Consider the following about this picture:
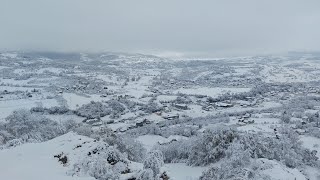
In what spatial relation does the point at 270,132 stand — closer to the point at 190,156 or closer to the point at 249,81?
the point at 190,156

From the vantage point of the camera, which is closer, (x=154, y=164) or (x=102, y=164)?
(x=154, y=164)

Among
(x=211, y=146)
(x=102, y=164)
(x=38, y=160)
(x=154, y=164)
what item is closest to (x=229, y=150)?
(x=211, y=146)

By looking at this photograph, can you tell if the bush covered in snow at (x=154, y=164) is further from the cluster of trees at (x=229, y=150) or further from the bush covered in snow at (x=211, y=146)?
the bush covered in snow at (x=211, y=146)

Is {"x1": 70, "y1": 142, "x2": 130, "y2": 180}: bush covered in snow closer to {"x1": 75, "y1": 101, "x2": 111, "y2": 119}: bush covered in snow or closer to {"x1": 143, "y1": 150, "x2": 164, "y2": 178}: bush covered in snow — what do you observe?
{"x1": 143, "y1": 150, "x2": 164, "y2": 178}: bush covered in snow

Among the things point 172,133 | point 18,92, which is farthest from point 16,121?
point 18,92

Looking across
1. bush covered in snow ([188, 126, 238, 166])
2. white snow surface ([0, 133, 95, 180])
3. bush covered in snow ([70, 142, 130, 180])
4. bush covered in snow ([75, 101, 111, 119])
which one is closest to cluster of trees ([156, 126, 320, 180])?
bush covered in snow ([188, 126, 238, 166])

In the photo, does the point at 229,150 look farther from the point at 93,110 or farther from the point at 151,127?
the point at 93,110

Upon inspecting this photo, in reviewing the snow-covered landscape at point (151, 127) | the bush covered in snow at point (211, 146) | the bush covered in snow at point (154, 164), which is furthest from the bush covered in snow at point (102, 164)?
the bush covered in snow at point (211, 146)

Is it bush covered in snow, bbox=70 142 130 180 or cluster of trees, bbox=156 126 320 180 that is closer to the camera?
bush covered in snow, bbox=70 142 130 180

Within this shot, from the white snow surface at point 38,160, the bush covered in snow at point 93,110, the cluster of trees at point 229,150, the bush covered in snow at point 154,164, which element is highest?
the bush covered in snow at point 154,164
